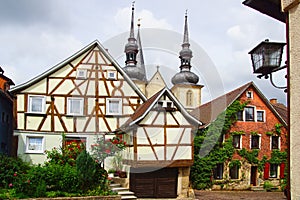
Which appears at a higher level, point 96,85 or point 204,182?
point 96,85

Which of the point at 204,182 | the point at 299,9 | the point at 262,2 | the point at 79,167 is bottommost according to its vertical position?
the point at 204,182

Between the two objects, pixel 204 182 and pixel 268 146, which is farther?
pixel 268 146

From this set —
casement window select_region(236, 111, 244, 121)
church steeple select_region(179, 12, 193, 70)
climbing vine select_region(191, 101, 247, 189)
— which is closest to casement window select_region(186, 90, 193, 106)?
church steeple select_region(179, 12, 193, 70)

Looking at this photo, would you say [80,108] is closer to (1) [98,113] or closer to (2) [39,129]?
(1) [98,113]

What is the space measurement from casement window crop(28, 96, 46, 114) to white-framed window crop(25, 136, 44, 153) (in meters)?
1.45

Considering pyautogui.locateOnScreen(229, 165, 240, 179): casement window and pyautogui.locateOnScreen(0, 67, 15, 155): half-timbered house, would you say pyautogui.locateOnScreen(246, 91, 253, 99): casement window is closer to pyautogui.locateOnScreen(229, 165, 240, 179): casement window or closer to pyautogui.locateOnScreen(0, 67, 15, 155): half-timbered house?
pyautogui.locateOnScreen(229, 165, 240, 179): casement window

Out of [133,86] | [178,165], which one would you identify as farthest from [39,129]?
[178,165]

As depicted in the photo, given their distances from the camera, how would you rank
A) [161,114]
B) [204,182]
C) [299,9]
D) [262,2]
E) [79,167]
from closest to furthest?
[299,9] < [262,2] < [79,167] < [161,114] < [204,182]

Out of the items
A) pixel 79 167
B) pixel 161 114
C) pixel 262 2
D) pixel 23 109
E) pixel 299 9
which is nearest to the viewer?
pixel 299 9

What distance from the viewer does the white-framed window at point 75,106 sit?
21.0 metres

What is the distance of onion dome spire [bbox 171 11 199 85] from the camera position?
45.6 metres

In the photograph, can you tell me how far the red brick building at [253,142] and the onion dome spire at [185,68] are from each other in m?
19.0

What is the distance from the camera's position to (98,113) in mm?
21344

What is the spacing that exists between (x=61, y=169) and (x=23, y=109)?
643 centimetres
